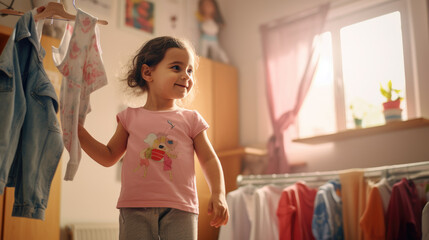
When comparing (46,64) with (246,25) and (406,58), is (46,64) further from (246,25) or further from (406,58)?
(406,58)

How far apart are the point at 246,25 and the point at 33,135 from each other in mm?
2939

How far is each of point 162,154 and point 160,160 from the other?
0.06ft

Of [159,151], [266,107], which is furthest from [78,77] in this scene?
[266,107]

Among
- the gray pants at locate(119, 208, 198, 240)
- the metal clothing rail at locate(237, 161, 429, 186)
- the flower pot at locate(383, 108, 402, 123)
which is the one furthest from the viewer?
the flower pot at locate(383, 108, 402, 123)

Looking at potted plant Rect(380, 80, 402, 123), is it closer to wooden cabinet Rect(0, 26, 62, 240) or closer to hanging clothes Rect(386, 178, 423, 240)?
hanging clothes Rect(386, 178, 423, 240)

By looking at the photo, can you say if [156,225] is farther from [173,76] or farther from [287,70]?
[287,70]

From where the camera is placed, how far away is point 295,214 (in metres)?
2.41

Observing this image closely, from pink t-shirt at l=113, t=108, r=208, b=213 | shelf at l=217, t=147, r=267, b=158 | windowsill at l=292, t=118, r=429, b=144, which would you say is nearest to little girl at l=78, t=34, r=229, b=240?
pink t-shirt at l=113, t=108, r=208, b=213

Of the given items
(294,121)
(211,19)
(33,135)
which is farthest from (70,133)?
(211,19)

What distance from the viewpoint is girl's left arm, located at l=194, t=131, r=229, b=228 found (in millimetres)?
1267

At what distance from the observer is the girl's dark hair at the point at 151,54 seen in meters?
1.48

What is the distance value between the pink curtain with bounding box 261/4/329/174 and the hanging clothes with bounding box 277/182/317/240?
825 mm

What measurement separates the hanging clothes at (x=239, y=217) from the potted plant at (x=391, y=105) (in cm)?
100

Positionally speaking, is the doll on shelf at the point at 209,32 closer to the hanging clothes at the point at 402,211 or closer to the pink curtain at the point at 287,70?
the pink curtain at the point at 287,70
